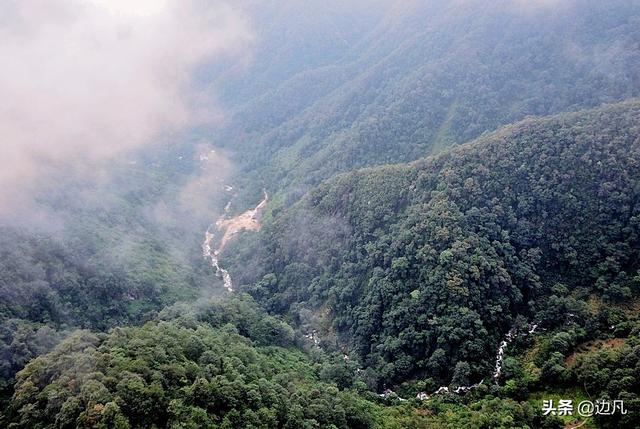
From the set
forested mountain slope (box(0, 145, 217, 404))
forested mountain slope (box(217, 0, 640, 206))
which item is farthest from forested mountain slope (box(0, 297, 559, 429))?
forested mountain slope (box(217, 0, 640, 206))

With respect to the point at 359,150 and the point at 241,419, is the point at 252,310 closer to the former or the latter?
the point at 241,419

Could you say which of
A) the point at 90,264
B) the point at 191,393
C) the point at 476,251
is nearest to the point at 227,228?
the point at 90,264

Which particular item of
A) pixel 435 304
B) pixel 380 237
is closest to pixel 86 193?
pixel 380 237

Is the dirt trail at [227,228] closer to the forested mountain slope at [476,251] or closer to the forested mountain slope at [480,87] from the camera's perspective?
the forested mountain slope at [480,87]

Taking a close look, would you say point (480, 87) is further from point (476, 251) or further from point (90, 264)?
point (90, 264)

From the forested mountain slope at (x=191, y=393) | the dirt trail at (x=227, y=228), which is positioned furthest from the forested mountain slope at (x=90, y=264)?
the forested mountain slope at (x=191, y=393)

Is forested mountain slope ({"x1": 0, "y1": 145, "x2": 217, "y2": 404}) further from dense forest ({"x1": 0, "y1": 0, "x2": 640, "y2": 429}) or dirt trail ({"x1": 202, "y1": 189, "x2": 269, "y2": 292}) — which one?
dirt trail ({"x1": 202, "y1": 189, "x2": 269, "y2": 292})
